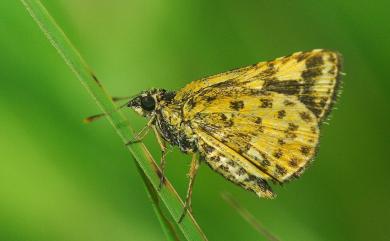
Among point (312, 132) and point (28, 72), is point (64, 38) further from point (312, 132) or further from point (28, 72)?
point (312, 132)

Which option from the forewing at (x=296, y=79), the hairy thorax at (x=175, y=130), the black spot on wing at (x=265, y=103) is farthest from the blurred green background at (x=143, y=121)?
the black spot on wing at (x=265, y=103)

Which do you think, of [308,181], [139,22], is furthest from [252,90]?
[139,22]

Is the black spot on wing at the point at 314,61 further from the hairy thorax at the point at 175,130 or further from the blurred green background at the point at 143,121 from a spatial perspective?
the hairy thorax at the point at 175,130

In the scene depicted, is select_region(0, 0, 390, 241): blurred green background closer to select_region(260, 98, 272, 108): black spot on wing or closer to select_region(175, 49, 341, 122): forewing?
select_region(175, 49, 341, 122): forewing

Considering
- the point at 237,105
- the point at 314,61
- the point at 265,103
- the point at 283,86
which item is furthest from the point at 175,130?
the point at 314,61

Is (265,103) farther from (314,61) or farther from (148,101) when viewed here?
(148,101)

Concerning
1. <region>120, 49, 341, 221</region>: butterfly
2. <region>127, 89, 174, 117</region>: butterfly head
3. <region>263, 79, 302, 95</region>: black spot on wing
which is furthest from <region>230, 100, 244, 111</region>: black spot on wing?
<region>127, 89, 174, 117</region>: butterfly head
